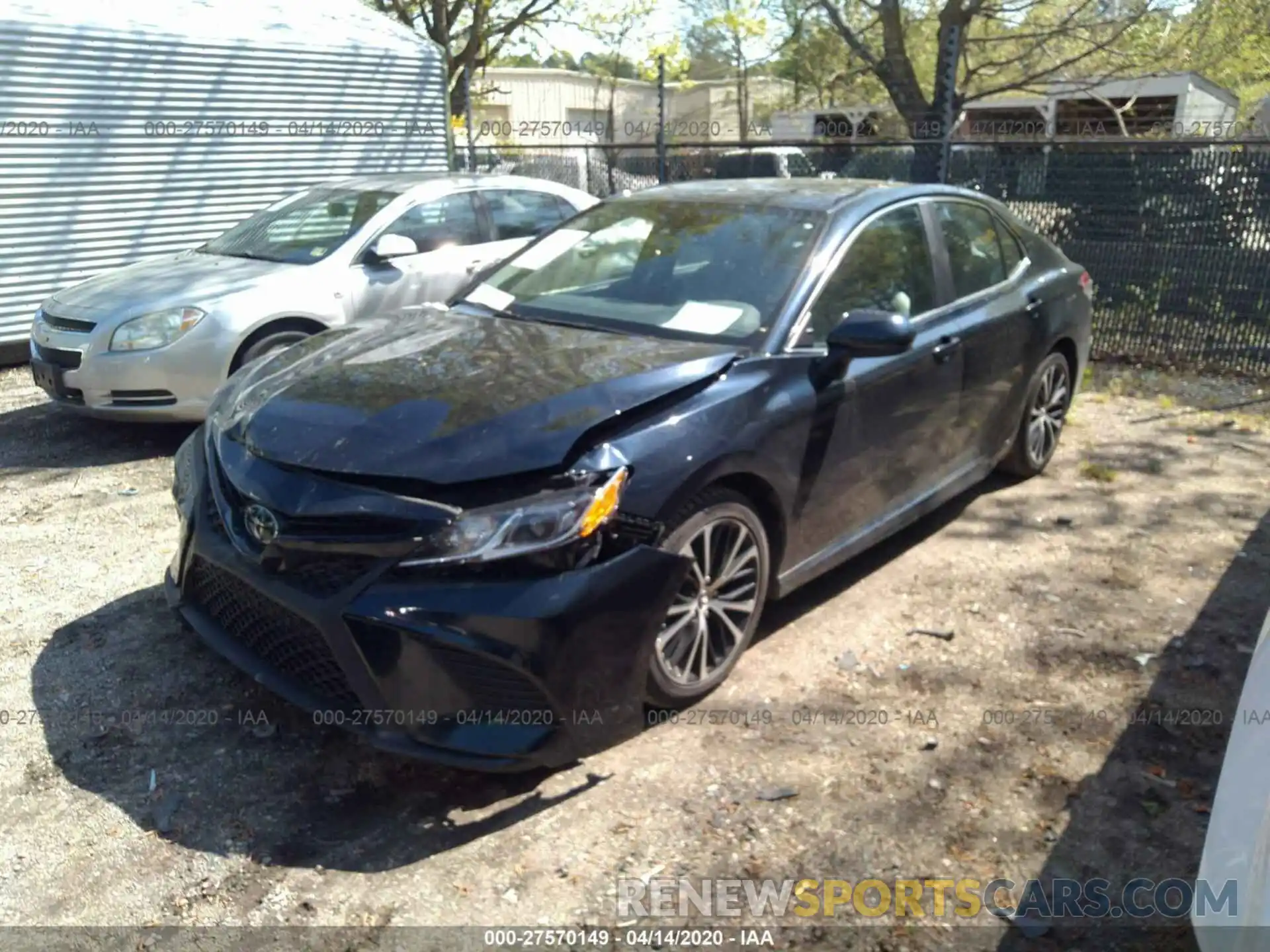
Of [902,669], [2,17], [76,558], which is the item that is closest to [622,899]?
[902,669]

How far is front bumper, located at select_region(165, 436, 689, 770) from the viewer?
292cm

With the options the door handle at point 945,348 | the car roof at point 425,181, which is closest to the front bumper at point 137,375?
the car roof at point 425,181

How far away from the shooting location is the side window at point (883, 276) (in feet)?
13.4

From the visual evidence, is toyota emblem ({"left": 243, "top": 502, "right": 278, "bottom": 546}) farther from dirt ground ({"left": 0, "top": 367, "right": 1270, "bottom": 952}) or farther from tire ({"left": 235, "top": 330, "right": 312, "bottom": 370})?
tire ({"left": 235, "top": 330, "right": 312, "bottom": 370})

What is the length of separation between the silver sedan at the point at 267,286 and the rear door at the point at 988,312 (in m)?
2.95

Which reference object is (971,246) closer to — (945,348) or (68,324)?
(945,348)

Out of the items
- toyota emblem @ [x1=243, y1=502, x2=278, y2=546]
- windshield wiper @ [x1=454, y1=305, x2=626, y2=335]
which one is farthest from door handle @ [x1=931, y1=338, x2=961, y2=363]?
toyota emblem @ [x1=243, y1=502, x2=278, y2=546]

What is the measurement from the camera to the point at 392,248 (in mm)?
6883

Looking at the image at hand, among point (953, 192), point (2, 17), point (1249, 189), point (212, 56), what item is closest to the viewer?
point (953, 192)

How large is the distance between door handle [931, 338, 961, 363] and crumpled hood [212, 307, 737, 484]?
3.92 ft

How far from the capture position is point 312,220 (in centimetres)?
738

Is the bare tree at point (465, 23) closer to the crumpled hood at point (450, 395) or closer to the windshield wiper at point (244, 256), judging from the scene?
the windshield wiper at point (244, 256)

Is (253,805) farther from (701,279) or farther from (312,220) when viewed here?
(312,220)

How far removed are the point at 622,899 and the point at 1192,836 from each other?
1.69 meters
